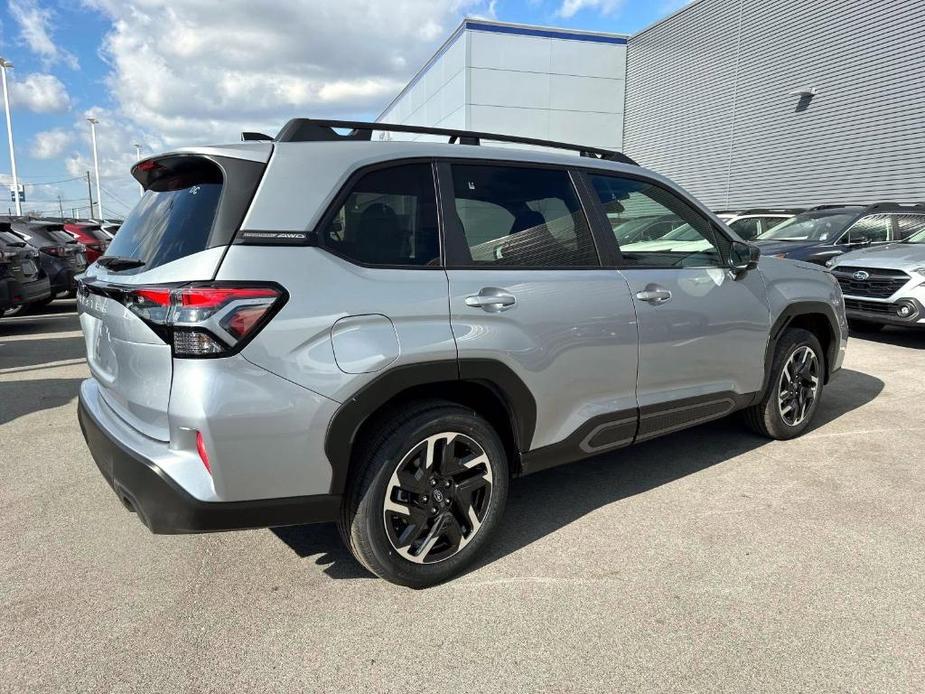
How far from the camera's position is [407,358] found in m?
2.47

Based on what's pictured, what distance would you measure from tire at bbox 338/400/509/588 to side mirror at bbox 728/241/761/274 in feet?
6.63

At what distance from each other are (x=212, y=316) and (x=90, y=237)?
44.5 feet

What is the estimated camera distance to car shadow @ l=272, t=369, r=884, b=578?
306cm

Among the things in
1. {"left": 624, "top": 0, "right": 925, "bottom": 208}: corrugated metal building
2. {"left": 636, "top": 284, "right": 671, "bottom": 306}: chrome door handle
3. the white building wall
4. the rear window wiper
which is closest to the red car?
the rear window wiper

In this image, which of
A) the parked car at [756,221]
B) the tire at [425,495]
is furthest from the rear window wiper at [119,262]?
the parked car at [756,221]

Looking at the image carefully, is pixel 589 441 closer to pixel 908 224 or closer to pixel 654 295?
pixel 654 295

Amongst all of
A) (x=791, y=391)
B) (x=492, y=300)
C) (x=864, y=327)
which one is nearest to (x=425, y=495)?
(x=492, y=300)

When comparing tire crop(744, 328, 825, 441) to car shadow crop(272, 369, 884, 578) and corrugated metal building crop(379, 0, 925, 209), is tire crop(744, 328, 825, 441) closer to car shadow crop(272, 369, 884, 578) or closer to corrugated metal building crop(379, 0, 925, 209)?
car shadow crop(272, 369, 884, 578)

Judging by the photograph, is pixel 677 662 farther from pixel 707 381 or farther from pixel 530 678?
pixel 707 381

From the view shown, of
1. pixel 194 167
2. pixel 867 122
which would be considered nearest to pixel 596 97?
pixel 867 122

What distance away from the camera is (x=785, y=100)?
19125mm

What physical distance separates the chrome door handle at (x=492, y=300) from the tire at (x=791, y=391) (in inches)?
92.8

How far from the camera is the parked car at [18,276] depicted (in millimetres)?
8523

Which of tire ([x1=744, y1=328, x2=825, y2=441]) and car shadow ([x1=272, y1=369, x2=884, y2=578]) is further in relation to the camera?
tire ([x1=744, y1=328, x2=825, y2=441])
